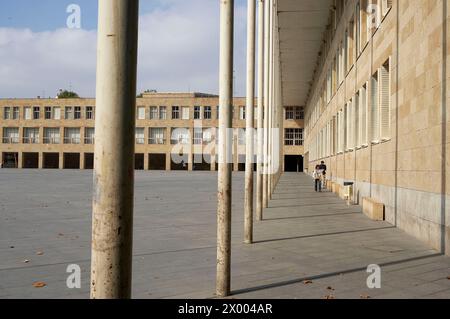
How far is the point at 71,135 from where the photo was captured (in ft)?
306

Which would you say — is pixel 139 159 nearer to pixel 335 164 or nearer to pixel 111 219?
pixel 335 164

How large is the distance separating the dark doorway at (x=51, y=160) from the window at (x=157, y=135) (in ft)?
60.8

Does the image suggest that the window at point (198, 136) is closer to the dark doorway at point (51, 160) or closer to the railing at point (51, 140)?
the railing at point (51, 140)

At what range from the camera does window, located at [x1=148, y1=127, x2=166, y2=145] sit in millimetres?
89938

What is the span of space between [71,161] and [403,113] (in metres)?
88.2

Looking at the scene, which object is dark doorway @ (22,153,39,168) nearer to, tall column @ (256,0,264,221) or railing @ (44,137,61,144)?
railing @ (44,137,61,144)

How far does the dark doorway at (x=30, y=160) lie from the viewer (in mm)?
95188

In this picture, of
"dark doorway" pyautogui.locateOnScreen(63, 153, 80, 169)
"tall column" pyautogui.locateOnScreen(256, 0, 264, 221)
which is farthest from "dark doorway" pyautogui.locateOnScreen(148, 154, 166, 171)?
"tall column" pyautogui.locateOnScreen(256, 0, 264, 221)

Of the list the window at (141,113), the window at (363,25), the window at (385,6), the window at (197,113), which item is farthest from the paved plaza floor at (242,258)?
the window at (141,113)

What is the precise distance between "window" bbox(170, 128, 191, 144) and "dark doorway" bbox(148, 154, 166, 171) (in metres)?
3.62

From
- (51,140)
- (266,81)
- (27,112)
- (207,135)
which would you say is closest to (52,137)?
(51,140)

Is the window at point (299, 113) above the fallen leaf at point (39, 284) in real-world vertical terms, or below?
above

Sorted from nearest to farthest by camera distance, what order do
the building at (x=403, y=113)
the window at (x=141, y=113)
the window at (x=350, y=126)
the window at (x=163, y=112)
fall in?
the building at (x=403, y=113) < the window at (x=350, y=126) < the window at (x=163, y=112) < the window at (x=141, y=113)

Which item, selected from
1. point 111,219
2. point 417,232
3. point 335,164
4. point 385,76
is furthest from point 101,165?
point 335,164
